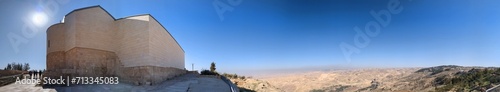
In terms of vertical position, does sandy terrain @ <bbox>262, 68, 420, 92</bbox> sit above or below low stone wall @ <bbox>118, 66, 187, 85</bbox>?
below

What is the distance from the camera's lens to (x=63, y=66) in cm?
1321

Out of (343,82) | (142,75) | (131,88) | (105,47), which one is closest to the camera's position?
(131,88)

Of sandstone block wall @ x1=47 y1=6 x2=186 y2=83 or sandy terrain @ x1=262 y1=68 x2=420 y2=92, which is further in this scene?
sandy terrain @ x1=262 y1=68 x2=420 y2=92

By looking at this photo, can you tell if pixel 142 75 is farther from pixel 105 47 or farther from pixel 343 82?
pixel 343 82

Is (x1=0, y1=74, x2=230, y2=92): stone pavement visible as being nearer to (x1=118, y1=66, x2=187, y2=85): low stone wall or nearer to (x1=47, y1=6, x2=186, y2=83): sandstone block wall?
(x1=118, y1=66, x2=187, y2=85): low stone wall

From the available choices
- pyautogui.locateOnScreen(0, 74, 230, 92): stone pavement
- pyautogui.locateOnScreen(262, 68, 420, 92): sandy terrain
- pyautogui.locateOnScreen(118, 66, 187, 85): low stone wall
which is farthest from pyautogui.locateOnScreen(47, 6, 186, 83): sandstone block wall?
pyautogui.locateOnScreen(262, 68, 420, 92): sandy terrain

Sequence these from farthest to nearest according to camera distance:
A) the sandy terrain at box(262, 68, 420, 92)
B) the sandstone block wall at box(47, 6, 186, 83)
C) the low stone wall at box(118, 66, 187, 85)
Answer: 1. the sandy terrain at box(262, 68, 420, 92)
2. the low stone wall at box(118, 66, 187, 85)
3. the sandstone block wall at box(47, 6, 186, 83)

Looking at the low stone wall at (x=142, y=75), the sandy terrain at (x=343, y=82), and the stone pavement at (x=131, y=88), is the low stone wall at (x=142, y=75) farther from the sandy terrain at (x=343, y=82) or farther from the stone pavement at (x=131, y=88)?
the sandy terrain at (x=343, y=82)

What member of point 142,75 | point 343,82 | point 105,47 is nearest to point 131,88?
point 142,75

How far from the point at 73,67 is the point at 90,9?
8.99ft

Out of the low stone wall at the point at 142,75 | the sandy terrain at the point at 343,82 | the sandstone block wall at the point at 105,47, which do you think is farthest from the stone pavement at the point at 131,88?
the sandy terrain at the point at 343,82

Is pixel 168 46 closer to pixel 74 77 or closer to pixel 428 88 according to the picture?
pixel 74 77

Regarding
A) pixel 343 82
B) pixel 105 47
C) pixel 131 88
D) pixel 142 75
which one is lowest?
pixel 343 82

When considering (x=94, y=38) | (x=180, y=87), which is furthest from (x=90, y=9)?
(x=180, y=87)
